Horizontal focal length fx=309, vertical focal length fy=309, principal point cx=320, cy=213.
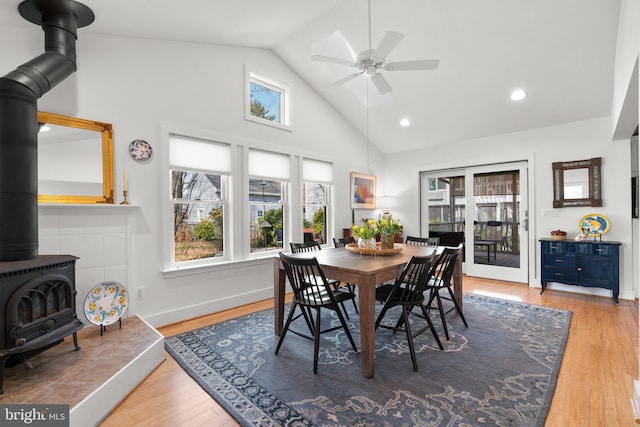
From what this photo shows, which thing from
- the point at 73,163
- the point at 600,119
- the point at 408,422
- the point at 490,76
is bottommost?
the point at 408,422

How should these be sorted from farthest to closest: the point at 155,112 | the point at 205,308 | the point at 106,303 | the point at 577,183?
the point at 577,183, the point at 205,308, the point at 155,112, the point at 106,303

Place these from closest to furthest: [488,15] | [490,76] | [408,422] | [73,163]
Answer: [408,422]
[73,163]
[488,15]
[490,76]

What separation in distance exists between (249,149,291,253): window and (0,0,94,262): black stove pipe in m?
2.26

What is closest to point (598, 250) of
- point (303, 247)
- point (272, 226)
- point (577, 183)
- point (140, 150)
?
point (577, 183)

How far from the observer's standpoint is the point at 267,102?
4.60 meters

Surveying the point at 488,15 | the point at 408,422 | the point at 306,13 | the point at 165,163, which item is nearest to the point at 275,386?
the point at 408,422

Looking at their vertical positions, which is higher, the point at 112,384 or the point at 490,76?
the point at 490,76

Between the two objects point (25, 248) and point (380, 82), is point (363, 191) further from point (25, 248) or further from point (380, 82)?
point (25, 248)

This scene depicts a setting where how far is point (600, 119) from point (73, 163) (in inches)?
257

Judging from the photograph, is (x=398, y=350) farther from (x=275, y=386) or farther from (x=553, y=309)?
(x=553, y=309)

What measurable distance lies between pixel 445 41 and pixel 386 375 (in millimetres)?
3801

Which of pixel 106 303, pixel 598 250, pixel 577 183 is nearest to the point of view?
pixel 106 303

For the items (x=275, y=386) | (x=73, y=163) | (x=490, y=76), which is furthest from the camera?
(x=490, y=76)

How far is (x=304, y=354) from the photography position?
2.67 meters
